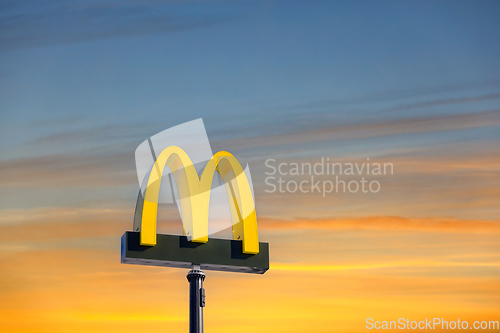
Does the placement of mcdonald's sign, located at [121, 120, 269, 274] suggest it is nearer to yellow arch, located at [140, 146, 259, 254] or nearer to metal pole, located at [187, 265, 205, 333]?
yellow arch, located at [140, 146, 259, 254]

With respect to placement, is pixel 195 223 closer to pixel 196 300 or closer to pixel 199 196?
pixel 199 196

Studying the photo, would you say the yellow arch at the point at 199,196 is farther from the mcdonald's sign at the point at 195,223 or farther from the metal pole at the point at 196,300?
the metal pole at the point at 196,300

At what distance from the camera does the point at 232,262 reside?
52.4ft

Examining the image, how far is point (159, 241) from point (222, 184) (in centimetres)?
226

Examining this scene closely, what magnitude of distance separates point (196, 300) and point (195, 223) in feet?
5.63

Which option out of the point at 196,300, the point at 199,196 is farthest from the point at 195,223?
the point at 196,300

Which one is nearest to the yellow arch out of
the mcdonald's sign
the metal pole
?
the mcdonald's sign

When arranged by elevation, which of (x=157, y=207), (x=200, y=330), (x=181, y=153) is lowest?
(x=200, y=330)

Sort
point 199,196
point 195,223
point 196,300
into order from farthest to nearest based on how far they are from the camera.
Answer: point 199,196 < point 195,223 < point 196,300

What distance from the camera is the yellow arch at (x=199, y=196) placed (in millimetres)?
15367

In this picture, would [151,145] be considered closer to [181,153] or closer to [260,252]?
[181,153]

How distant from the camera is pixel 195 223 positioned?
15.7m

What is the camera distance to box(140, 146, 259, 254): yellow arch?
1537 cm

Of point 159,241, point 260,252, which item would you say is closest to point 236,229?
point 260,252
